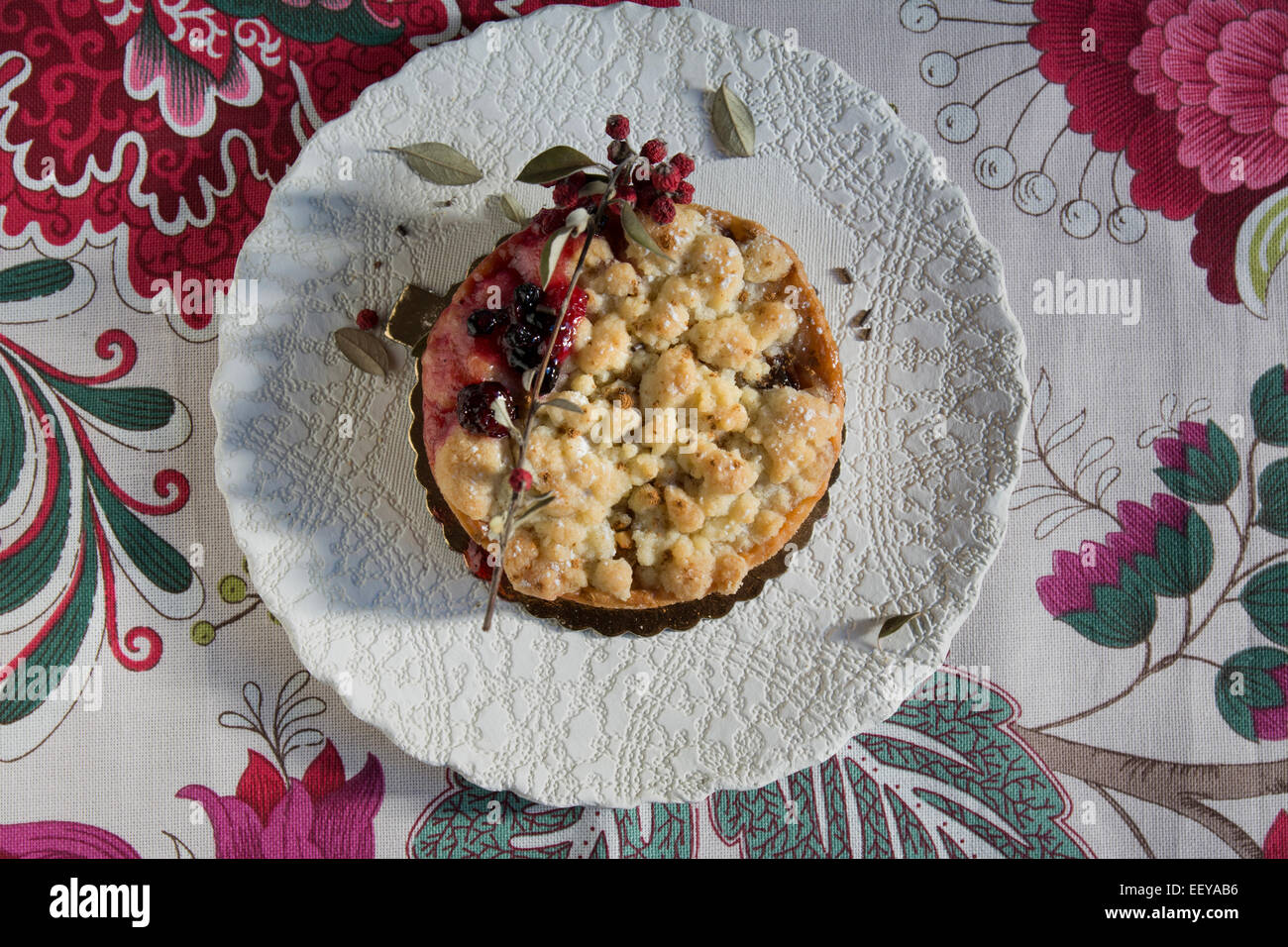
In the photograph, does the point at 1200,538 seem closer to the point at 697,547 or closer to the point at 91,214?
the point at 697,547

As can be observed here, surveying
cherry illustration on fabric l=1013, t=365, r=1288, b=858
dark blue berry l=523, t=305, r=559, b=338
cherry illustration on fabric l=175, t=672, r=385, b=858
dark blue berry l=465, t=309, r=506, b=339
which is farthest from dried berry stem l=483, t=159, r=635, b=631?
cherry illustration on fabric l=1013, t=365, r=1288, b=858

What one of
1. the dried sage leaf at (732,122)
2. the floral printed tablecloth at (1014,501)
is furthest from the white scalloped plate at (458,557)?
the floral printed tablecloth at (1014,501)

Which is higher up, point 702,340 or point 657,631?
point 702,340

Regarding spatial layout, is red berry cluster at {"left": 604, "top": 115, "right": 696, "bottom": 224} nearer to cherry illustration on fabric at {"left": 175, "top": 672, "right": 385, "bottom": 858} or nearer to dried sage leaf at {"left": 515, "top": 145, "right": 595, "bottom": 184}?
dried sage leaf at {"left": 515, "top": 145, "right": 595, "bottom": 184}

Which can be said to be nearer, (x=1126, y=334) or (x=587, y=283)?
(x=587, y=283)

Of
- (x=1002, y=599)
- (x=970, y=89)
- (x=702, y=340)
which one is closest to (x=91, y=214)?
(x=702, y=340)

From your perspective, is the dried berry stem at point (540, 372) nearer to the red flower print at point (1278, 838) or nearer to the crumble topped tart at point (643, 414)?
the crumble topped tart at point (643, 414)
